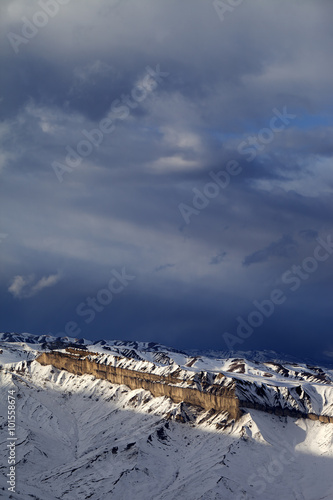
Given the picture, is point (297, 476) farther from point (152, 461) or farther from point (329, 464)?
point (152, 461)

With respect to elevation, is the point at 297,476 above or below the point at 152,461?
below

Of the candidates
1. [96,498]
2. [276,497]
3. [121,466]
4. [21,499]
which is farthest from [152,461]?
[21,499]

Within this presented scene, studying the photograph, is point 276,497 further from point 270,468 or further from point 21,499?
point 21,499

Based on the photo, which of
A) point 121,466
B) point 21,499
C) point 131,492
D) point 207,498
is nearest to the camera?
point 21,499

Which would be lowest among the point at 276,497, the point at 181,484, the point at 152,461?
the point at 276,497

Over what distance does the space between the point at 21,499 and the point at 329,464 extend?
3678 inches

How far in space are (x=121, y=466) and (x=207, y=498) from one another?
36.8 m

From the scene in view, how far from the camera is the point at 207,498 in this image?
168 metres

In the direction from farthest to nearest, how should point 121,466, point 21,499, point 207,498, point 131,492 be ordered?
point 121,466 → point 131,492 → point 207,498 → point 21,499

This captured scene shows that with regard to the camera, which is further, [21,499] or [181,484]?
[181,484]

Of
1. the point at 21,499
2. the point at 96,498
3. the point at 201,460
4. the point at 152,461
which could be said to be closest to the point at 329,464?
the point at 201,460

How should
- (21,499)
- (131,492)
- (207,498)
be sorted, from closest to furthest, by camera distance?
1. (21,499)
2. (207,498)
3. (131,492)

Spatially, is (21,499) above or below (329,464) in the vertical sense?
above

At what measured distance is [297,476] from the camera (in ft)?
613
